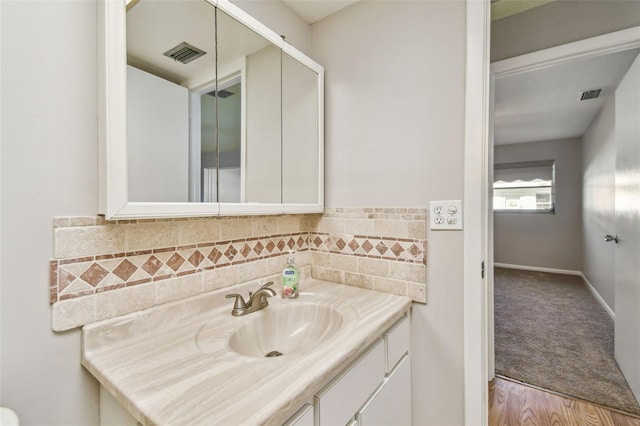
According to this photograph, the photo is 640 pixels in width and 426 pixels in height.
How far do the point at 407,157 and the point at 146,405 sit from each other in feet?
4.08

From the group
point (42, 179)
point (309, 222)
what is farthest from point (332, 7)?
point (42, 179)

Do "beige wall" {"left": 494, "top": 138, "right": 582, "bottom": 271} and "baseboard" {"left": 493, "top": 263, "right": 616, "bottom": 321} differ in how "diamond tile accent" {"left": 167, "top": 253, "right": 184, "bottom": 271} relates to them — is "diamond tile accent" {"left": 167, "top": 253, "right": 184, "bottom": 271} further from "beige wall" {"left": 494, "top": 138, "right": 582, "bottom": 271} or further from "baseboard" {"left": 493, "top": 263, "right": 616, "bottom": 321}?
"beige wall" {"left": 494, "top": 138, "right": 582, "bottom": 271}

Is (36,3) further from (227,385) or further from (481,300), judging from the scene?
(481,300)

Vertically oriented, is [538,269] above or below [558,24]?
below

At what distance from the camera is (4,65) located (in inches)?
26.0

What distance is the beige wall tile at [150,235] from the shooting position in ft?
2.87

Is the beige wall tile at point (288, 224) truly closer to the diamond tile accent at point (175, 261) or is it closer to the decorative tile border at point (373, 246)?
the decorative tile border at point (373, 246)

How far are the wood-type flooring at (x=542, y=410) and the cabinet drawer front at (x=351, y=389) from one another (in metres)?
1.17

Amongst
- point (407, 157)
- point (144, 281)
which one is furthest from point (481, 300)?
point (144, 281)

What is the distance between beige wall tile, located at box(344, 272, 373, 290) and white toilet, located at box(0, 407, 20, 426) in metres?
1.18

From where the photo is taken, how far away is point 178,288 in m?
0.99

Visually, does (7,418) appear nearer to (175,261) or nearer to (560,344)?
(175,261)

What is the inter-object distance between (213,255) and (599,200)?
4646 millimetres

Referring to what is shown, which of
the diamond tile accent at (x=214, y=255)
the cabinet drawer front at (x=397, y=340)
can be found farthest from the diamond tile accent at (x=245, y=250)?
the cabinet drawer front at (x=397, y=340)
